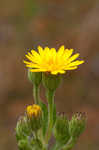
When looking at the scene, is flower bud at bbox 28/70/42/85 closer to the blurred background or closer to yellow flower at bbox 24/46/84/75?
yellow flower at bbox 24/46/84/75

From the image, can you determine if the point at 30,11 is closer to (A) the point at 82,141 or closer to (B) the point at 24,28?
(B) the point at 24,28

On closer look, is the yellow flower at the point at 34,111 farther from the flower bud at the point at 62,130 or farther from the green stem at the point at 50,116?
→ the flower bud at the point at 62,130

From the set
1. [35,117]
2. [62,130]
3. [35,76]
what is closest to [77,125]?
[62,130]

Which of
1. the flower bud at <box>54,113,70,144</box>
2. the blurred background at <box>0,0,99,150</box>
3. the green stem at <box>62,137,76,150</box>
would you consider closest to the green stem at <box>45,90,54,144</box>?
the flower bud at <box>54,113,70,144</box>

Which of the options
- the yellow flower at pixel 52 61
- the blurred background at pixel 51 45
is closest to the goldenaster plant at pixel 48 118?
the yellow flower at pixel 52 61

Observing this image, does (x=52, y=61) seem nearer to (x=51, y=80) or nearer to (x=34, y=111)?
(x=51, y=80)
